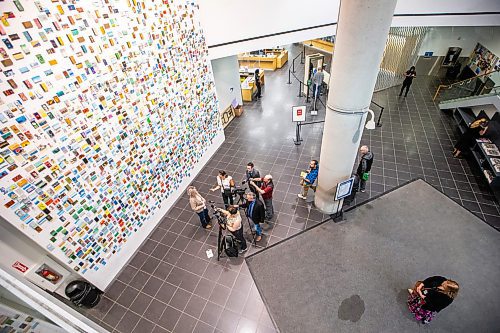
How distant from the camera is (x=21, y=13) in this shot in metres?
2.92

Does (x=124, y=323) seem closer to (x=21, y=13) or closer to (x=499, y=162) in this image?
(x=21, y=13)

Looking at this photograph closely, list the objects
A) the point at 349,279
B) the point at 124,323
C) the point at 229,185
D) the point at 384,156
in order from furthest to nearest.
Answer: the point at 384,156 < the point at 229,185 < the point at 349,279 < the point at 124,323

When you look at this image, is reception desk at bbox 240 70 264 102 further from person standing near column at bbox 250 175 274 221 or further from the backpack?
the backpack

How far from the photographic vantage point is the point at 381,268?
180 inches

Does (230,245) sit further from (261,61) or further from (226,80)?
(261,61)

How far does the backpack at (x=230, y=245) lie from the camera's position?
4.76 m

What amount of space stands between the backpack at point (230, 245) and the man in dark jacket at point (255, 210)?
556mm

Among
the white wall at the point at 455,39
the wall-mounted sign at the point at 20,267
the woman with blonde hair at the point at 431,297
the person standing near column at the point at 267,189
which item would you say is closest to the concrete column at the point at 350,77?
the person standing near column at the point at 267,189

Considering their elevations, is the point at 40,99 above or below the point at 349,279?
above

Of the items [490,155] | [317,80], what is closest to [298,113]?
[317,80]

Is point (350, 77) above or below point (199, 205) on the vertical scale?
above

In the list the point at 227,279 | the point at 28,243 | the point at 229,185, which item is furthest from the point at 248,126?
the point at 28,243

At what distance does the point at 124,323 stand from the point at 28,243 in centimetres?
205

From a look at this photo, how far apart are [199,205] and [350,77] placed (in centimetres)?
373
